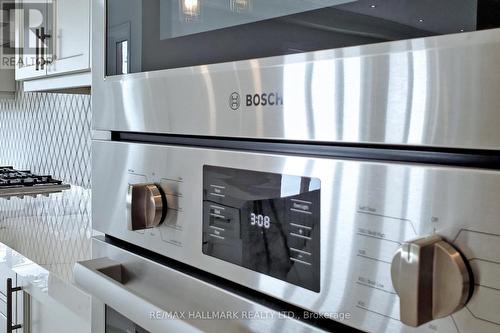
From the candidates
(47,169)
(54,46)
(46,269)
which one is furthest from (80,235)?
(47,169)

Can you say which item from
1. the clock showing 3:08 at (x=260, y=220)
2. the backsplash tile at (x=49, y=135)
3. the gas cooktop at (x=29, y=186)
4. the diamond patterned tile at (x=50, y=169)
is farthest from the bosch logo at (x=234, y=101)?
the gas cooktop at (x=29, y=186)

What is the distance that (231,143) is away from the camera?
0.50 metres

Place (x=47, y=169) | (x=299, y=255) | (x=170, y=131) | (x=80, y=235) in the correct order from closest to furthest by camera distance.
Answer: (x=299, y=255), (x=170, y=131), (x=80, y=235), (x=47, y=169)

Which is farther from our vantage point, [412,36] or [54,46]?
[54,46]

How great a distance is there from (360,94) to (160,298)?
0.35m

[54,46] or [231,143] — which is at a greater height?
[54,46]

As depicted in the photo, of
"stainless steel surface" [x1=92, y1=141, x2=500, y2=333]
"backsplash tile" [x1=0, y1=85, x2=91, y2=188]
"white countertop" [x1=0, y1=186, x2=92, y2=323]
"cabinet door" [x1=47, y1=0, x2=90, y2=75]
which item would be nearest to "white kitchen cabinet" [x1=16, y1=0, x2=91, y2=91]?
"cabinet door" [x1=47, y1=0, x2=90, y2=75]

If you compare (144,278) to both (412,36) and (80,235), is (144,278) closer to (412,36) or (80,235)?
(412,36)

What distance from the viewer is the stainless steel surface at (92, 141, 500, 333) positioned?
0.97ft

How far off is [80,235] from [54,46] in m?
0.64

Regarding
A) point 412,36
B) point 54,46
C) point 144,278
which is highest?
point 54,46

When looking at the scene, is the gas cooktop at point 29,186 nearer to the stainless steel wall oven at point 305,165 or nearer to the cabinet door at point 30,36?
the cabinet door at point 30,36

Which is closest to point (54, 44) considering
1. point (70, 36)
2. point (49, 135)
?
point (70, 36)

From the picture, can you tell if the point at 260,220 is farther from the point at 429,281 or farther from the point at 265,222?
the point at 429,281
